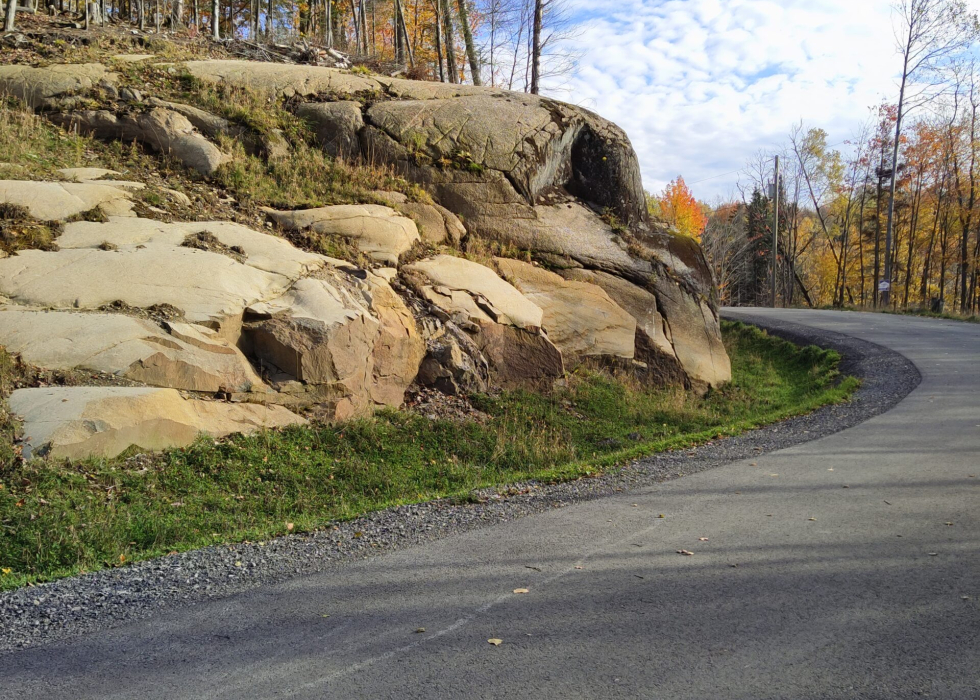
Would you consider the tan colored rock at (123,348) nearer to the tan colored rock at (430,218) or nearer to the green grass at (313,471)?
the green grass at (313,471)

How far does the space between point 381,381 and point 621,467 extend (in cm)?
378

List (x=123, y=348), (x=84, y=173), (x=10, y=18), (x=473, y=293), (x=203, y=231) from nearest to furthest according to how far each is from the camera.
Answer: (x=123, y=348), (x=203, y=231), (x=84, y=173), (x=473, y=293), (x=10, y=18)

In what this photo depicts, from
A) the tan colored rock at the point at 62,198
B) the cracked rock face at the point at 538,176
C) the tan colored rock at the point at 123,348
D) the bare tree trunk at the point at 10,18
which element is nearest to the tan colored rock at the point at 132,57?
the cracked rock face at the point at 538,176

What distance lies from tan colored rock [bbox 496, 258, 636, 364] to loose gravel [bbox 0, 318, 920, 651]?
444 centimetres

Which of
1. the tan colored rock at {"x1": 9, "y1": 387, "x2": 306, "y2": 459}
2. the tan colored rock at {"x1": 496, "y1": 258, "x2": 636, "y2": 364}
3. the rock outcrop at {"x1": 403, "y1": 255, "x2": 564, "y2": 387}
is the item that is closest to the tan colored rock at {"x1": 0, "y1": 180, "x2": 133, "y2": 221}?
the tan colored rock at {"x1": 9, "y1": 387, "x2": 306, "y2": 459}

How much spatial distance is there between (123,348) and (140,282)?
1.38 m

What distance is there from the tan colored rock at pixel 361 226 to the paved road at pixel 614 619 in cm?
719

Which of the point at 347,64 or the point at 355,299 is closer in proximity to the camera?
the point at 355,299

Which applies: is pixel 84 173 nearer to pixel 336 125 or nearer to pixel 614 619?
pixel 336 125

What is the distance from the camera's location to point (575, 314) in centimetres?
1350

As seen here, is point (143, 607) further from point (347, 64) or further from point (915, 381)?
point (347, 64)

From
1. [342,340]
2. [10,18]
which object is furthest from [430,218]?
[10,18]

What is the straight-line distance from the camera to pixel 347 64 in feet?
64.7

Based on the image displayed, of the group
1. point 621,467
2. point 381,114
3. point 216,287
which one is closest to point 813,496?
point 621,467
